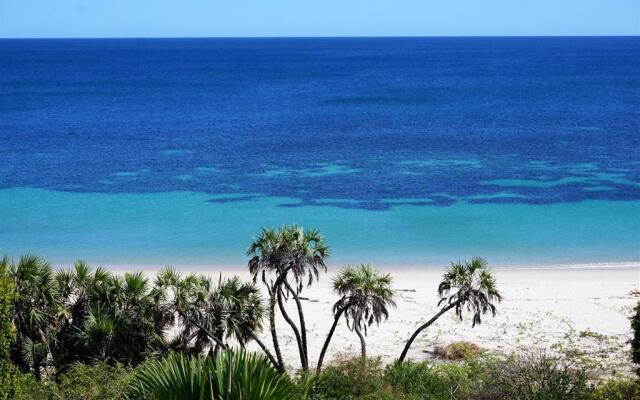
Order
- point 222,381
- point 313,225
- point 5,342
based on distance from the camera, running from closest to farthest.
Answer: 1. point 222,381
2. point 5,342
3. point 313,225

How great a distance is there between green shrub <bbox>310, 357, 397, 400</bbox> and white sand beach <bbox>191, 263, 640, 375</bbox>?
14.3 ft

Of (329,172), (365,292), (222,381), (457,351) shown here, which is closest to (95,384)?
(222,381)

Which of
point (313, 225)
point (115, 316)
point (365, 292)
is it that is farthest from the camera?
point (313, 225)

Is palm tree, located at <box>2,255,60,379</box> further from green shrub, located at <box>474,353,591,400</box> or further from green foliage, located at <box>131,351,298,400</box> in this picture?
green shrub, located at <box>474,353,591,400</box>

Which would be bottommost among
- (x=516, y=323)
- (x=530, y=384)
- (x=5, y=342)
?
(x=530, y=384)

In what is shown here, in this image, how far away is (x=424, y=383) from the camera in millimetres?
16297

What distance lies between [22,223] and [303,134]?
27.9m

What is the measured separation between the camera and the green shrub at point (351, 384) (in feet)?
48.9

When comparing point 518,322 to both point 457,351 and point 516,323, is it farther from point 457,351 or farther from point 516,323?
point 457,351

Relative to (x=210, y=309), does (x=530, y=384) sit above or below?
below

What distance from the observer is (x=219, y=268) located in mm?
31266

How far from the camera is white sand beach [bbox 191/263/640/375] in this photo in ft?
70.3

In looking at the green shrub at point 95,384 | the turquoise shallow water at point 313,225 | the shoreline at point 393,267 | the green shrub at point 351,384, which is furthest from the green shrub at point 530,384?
the turquoise shallow water at point 313,225

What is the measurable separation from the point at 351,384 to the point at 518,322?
396 inches
